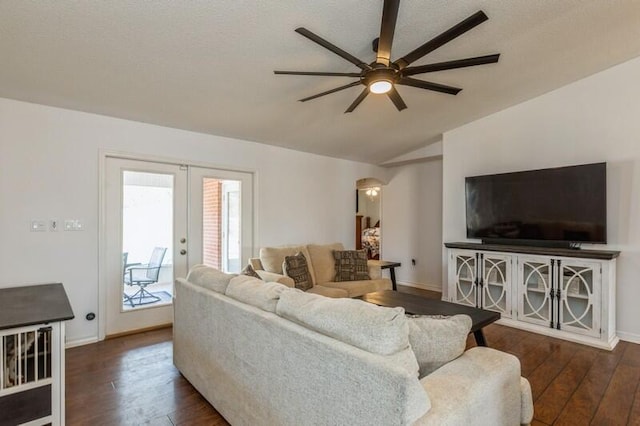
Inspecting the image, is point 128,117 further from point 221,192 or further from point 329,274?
point 329,274

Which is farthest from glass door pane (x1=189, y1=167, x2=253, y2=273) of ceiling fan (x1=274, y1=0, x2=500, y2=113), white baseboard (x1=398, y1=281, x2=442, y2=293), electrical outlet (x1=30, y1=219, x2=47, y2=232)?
white baseboard (x1=398, y1=281, x2=442, y2=293)

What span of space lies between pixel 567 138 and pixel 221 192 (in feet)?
14.1

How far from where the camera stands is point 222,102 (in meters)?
3.43

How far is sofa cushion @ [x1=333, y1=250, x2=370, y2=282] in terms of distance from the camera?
14.4 feet

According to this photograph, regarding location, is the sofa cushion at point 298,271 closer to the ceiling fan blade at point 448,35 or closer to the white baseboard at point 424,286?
the ceiling fan blade at point 448,35

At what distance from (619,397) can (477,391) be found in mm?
1980

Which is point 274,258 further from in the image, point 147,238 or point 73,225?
point 73,225

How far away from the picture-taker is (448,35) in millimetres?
1984

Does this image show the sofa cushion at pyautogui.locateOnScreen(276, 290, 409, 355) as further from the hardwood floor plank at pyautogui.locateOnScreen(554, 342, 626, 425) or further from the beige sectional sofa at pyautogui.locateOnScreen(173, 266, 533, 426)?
the hardwood floor plank at pyautogui.locateOnScreen(554, 342, 626, 425)

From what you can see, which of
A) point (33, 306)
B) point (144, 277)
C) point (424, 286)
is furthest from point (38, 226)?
point (424, 286)

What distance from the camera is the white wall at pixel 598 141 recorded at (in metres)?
3.50

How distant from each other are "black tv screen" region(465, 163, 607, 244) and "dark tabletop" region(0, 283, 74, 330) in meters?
4.47

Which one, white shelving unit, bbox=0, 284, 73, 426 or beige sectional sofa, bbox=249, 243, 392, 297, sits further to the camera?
beige sectional sofa, bbox=249, 243, 392, 297

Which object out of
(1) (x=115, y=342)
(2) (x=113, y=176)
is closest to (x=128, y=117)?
(2) (x=113, y=176)
